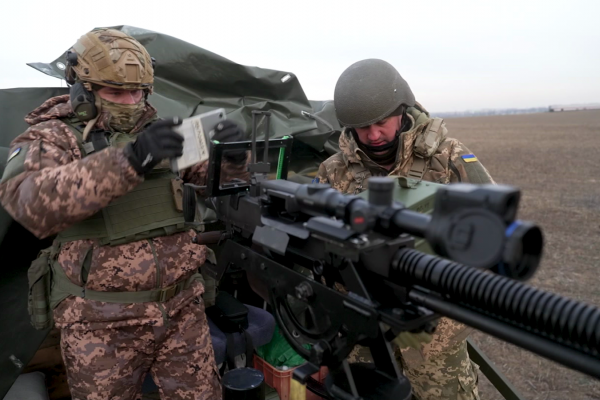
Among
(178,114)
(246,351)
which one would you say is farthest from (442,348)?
(178,114)

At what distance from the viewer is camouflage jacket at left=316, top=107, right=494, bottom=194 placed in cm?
316

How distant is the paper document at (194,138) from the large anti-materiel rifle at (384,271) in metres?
0.34

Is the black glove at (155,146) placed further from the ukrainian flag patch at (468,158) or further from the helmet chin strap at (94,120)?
the ukrainian flag patch at (468,158)

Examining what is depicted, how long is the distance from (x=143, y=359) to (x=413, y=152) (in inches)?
85.1

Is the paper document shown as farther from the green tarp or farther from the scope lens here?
the scope lens

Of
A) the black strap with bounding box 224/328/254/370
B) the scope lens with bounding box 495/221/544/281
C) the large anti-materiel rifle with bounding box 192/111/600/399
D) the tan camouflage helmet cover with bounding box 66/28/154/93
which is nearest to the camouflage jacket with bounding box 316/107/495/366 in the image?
the large anti-materiel rifle with bounding box 192/111/600/399

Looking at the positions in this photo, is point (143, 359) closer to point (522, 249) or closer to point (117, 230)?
point (117, 230)

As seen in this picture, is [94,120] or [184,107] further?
[184,107]

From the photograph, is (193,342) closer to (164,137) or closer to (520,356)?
(164,137)

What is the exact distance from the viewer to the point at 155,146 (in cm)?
234

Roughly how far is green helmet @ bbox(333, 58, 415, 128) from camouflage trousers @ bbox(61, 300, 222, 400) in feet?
5.28

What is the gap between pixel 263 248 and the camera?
212 centimetres

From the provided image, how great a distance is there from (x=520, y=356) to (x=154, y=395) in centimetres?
A: 393

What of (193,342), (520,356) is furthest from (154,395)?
(520,356)
